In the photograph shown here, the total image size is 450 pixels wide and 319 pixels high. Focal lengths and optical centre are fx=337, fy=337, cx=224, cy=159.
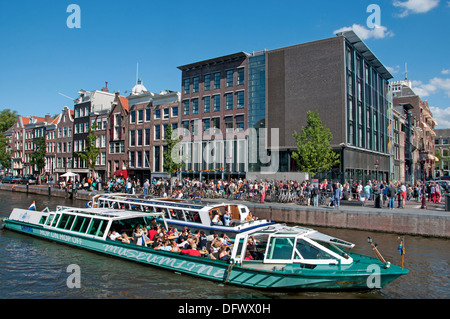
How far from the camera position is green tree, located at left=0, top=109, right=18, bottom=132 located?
9424 centimetres

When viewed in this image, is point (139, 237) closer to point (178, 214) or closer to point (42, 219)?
point (178, 214)

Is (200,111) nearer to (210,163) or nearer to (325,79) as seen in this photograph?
(210,163)

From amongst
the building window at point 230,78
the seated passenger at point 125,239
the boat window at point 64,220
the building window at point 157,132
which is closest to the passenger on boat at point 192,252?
the seated passenger at point 125,239

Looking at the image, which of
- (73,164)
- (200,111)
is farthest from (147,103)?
(73,164)

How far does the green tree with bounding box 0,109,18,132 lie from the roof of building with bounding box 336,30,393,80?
306ft

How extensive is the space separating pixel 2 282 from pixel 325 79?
35.1m

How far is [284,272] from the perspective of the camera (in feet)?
36.2

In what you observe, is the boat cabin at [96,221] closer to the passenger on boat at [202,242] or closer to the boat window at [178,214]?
the boat window at [178,214]

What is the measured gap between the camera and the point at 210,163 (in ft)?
147

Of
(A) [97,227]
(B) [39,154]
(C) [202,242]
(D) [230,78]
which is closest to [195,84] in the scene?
(D) [230,78]

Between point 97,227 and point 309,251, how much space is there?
35.5ft

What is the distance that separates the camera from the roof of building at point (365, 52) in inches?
1517

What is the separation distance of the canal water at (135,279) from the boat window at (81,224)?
102cm

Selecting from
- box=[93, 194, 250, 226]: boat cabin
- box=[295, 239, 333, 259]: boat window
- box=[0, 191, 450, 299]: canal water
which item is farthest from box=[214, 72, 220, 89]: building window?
box=[295, 239, 333, 259]: boat window
